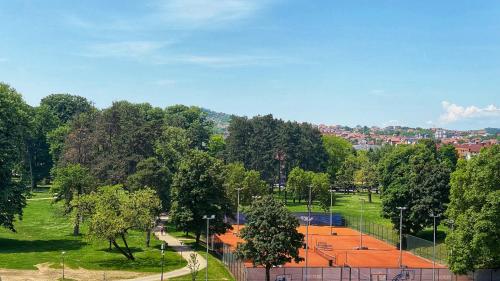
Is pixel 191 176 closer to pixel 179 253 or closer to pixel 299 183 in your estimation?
pixel 179 253

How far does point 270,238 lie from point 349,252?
27594 mm

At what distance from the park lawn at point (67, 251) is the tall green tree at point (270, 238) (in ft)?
39.2

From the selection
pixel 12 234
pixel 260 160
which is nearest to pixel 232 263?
pixel 12 234

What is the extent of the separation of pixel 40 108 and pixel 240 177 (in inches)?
3420

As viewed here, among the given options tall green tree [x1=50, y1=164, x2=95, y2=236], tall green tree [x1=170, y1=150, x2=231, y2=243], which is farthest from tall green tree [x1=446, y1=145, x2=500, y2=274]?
tall green tree [x1=50, y1=164, x2=95, y2=236]

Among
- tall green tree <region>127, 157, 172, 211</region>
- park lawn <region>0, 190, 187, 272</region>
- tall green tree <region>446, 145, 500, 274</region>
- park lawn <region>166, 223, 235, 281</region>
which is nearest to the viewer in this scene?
tall green tree <region>446, 145, 500, 274</region>

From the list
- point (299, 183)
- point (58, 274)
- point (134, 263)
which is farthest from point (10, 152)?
point (299, 183)

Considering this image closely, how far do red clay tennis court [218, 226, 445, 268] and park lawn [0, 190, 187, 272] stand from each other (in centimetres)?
1116

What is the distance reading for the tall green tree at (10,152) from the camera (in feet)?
233

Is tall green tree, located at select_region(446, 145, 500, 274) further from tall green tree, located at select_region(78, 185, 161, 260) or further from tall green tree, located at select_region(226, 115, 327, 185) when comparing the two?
tall green tree, located at select_region(226, 115, 327, 185)

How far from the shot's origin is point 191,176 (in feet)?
239

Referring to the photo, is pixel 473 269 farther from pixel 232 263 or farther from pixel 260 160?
pixel 260 160

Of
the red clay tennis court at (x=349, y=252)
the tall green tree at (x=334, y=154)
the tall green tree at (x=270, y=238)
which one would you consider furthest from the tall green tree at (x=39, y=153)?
the tall green tree at (x=270, y=238)

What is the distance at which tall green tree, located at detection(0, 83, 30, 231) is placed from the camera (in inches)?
2795
